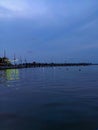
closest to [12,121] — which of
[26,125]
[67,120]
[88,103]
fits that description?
[26,125]

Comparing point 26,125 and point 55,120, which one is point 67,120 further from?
point 26,125

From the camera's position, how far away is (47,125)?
14688mm

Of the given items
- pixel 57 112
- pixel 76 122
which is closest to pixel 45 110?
pixel 57 112

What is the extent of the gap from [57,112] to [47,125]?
3.44m

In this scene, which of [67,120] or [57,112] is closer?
[67,120]

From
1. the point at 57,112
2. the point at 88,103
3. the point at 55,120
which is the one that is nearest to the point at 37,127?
the point at 55,120

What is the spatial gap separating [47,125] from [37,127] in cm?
64

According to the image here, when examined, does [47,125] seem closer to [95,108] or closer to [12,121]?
[12,121]

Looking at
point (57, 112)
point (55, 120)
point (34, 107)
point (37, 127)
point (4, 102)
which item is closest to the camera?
point (37, 127)

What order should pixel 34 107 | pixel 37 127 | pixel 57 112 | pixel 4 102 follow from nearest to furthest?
pixel 37 127
pixel 57 112
pixel 34 107
pixel 4 102

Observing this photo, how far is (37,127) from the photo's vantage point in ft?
47.1

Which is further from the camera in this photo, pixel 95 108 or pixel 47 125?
pixel 95 108

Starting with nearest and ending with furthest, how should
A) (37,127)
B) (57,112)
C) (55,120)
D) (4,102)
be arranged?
(37,127) < (55,120) < (57,112) < (4,102)

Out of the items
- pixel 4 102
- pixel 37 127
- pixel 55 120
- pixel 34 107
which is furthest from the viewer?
pixel 4 102
